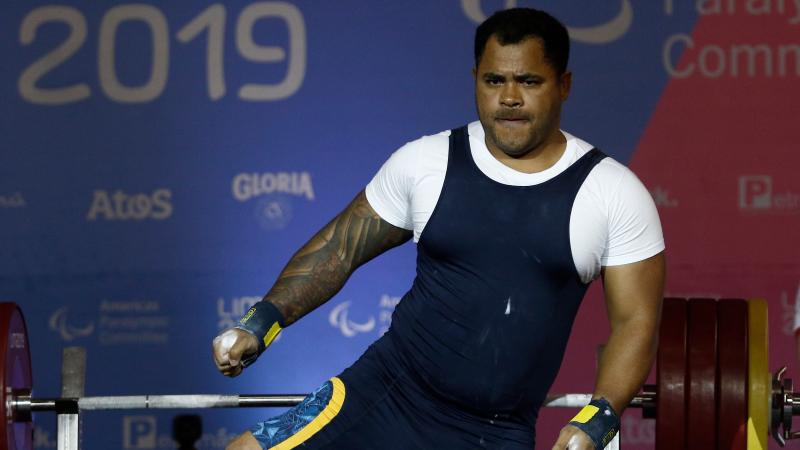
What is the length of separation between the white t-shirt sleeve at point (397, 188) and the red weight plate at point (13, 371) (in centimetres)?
110

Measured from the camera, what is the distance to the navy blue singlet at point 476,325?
2547mm

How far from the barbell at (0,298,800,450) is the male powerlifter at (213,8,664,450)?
65 cm

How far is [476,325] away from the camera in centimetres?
256

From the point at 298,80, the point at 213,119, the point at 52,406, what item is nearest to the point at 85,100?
the point at 213,119

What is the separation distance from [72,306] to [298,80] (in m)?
1.08

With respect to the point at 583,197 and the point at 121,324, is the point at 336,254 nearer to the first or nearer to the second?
the point at 583,197

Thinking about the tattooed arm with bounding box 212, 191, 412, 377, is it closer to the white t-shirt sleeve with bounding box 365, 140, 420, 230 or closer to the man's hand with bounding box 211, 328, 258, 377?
the white t-shirt sleeve with bounding box 365, 140, 420, 230

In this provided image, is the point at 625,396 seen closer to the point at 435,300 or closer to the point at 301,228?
the point at 435,300

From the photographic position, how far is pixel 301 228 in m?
4.61

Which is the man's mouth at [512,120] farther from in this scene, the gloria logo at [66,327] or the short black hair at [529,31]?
the gloria logo at [66,327]

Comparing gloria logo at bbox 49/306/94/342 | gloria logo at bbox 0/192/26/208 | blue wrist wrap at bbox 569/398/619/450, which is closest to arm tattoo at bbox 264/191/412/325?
blue wrist wrap at bbox 569/398/619/450

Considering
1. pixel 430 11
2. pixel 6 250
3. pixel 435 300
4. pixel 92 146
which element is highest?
pixel 430 11

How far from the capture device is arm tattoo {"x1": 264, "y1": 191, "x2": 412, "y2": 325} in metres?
2.73

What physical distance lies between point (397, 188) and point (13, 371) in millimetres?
1313
